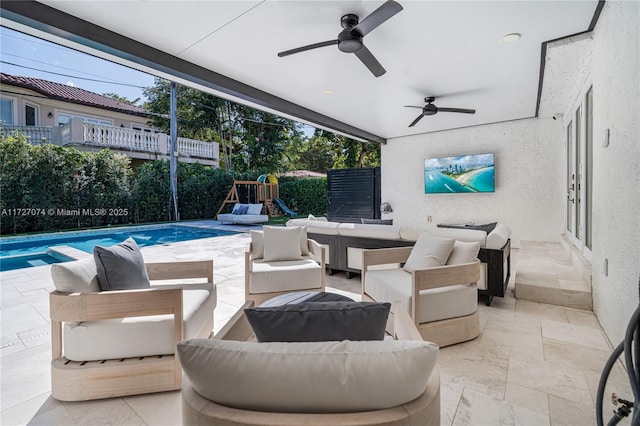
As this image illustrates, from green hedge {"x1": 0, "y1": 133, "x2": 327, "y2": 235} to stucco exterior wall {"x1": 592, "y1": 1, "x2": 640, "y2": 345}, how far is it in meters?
10.9

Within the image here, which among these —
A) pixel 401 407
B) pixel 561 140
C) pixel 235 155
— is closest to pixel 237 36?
pixel 401 407

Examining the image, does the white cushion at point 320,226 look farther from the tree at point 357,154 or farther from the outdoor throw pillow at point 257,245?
the tree at point 357,154

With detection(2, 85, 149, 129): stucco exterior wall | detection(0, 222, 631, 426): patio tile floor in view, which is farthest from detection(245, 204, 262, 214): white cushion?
detection(0, 222, 631, 426): patio tile floor

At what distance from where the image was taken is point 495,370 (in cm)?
197

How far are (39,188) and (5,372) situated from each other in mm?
8361

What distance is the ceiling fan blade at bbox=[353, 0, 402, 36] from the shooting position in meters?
2.17

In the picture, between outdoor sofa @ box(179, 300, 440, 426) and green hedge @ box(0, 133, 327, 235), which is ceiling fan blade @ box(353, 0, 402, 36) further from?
green hedge @ box(0, 133, 327, 235)

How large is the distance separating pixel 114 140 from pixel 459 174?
11000mm

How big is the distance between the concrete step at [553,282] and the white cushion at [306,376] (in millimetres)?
3067

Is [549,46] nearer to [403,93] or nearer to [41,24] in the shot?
[403,93]

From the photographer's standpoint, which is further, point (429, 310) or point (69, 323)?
point (429, 310)

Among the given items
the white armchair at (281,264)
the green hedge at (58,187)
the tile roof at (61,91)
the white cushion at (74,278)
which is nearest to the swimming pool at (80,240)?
the green hedge at (58,187)

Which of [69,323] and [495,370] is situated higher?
[69,323]

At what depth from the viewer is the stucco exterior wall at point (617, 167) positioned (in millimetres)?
1847
